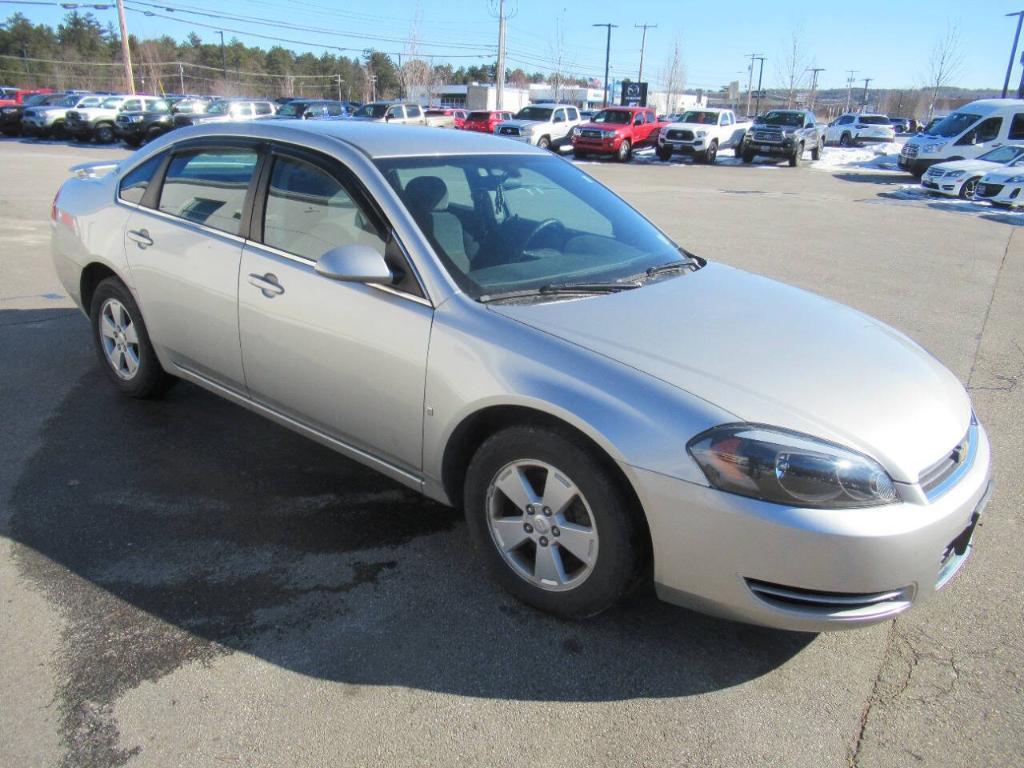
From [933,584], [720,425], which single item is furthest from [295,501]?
[933,584]

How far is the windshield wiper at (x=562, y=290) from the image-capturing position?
3020 millimetres

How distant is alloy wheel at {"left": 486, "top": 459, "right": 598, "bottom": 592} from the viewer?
268cm

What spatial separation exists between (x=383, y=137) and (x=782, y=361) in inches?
81.1

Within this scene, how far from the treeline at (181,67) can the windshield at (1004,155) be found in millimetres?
45647

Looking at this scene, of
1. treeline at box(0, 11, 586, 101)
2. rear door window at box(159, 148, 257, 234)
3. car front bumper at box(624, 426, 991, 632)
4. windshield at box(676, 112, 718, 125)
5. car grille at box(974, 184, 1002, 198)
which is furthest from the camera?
treeline at box(0, 11, 586, 101)

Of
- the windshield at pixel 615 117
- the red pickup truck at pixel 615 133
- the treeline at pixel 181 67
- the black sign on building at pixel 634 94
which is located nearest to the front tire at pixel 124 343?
the red pickup truck at pixel 615 133

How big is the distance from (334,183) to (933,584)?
2755 mm

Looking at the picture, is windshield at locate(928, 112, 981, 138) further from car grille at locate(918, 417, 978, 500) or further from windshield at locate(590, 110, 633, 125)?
car grille at locate(918, 417, 978, 500)

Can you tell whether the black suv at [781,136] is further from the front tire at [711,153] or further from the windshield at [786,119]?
the front tire at [711,153]

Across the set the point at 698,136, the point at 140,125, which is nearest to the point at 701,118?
the point at 698,136

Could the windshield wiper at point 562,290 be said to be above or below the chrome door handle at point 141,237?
above

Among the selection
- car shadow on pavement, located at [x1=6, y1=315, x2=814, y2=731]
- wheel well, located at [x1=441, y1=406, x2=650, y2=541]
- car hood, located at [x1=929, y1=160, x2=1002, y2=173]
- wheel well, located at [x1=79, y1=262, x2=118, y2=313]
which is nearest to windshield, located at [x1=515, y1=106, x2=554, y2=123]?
car hood, located at [x1=929, y1=160, x2=1002, y2=173]

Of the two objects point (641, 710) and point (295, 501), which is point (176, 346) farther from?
point (641, 710)

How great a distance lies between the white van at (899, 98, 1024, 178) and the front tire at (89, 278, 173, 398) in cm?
2403
